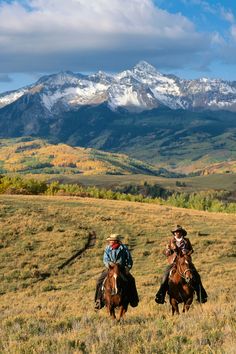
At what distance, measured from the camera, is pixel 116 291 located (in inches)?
696

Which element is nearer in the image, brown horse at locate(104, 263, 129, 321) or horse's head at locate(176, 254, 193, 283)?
brown horse at locate(104, 263, 129, 321)

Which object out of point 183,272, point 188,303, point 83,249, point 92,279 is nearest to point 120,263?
point 183,272

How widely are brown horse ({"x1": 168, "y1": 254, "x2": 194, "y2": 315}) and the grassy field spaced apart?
51cm

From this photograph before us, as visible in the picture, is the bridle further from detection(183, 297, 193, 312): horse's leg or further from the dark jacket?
detection(183, 297, 193, 312): horse's leg

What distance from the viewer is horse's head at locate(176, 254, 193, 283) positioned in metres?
18.4

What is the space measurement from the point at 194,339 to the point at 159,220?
164 feet

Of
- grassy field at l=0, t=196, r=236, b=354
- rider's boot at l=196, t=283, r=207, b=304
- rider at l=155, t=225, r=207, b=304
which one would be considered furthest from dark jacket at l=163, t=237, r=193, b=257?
grassy field at l=0, t=196, r=236, b=354

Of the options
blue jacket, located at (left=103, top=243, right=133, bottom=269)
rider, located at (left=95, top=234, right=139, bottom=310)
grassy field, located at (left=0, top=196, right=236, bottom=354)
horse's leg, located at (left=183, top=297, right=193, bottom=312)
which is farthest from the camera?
horse's leg, located at (left=183, top=297, right=193, bottom=312)

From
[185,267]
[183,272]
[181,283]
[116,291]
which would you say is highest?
[185,267]

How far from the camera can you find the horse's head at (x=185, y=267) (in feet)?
60.3

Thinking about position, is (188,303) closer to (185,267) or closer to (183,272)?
(183,272)

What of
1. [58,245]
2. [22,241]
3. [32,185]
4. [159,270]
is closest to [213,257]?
[159,270]

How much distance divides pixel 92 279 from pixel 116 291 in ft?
70.4

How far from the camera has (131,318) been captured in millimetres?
17562
